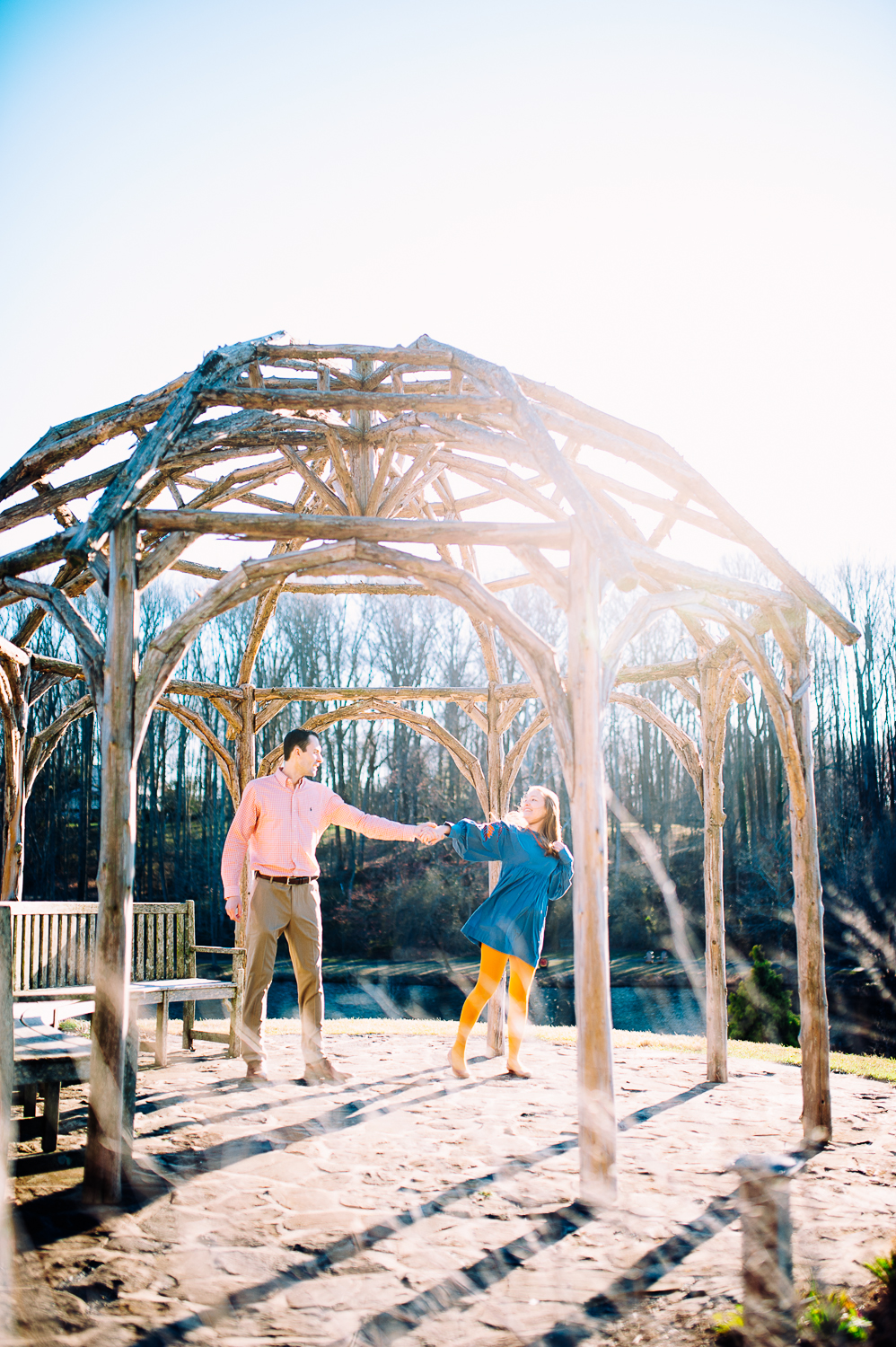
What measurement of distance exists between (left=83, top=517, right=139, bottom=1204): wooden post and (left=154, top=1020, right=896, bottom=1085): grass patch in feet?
16.0

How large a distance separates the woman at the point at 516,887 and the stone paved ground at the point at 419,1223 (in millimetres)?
693

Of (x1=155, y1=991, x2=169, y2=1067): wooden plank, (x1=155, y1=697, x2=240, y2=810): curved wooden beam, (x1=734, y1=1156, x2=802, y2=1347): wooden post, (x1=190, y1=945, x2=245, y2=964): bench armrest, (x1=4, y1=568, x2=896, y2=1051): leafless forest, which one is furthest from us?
(x1=4, y1=568, x2=896, y2=1051): leafless forest

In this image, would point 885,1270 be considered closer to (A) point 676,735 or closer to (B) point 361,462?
(A) point 676,735

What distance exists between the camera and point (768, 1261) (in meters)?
2.46

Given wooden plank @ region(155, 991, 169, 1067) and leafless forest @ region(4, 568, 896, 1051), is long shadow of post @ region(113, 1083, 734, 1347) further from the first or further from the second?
leafless forest @ region(4, 568, 896, 1051)

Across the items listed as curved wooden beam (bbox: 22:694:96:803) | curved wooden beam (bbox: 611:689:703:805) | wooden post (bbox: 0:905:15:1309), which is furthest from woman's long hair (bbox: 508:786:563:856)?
curved wooden beam (bbox: 22:694:96:803)

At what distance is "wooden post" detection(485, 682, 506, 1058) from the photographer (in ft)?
24.1

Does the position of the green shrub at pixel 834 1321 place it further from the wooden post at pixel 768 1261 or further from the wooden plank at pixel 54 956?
the wooden plank at pixel 54 956

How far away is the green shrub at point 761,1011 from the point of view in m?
12.2

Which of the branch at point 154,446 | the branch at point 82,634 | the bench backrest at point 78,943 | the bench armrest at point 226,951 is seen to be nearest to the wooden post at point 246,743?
the bench armrest at point 226,951

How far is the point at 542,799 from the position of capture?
A: 19.4 feet

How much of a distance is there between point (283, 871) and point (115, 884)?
1845mm

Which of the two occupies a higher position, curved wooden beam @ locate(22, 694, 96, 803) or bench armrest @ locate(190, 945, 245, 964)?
curved wooden beam @ locate(22, 694, 96, 803)

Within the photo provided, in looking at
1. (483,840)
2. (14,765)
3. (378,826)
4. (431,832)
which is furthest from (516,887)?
(14,765)
